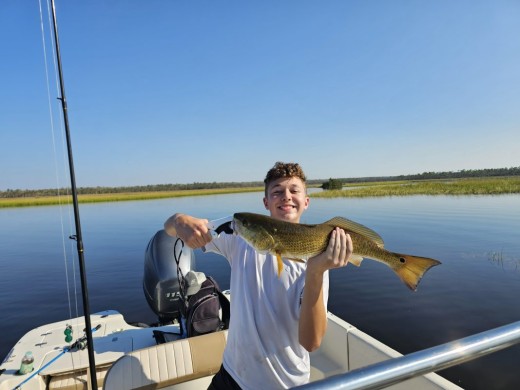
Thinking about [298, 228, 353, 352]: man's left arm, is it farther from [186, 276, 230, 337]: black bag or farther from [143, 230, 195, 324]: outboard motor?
[143, 230, 195, 324]: outboard motor

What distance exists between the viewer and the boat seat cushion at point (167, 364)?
3.11 metres

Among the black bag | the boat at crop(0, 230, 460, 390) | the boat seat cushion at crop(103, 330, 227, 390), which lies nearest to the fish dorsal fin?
the boat at crop(0, 230, 460, 390)

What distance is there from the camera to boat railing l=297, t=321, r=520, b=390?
1.02m

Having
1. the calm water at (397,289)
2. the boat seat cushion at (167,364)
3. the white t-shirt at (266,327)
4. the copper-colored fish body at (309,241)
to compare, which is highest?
the copper-colored fish body at (309,241)

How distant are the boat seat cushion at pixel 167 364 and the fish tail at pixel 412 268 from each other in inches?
89.2

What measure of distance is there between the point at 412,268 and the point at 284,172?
112cm

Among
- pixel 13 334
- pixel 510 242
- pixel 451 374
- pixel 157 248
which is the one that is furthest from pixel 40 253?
pixel 510 242

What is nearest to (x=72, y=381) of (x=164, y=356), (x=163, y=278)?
(x=164, y=356)

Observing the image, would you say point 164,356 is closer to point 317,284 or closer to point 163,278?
point 317,284

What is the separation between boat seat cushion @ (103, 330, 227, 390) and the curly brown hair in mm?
2047

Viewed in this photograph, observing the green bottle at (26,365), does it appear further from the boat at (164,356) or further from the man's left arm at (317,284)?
the man's left arm at (317,284)

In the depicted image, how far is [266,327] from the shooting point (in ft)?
7.17

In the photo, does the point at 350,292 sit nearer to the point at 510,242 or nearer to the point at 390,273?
the point at 390,273

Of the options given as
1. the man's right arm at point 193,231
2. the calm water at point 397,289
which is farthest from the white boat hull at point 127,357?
the man's right arm at point 193,231
